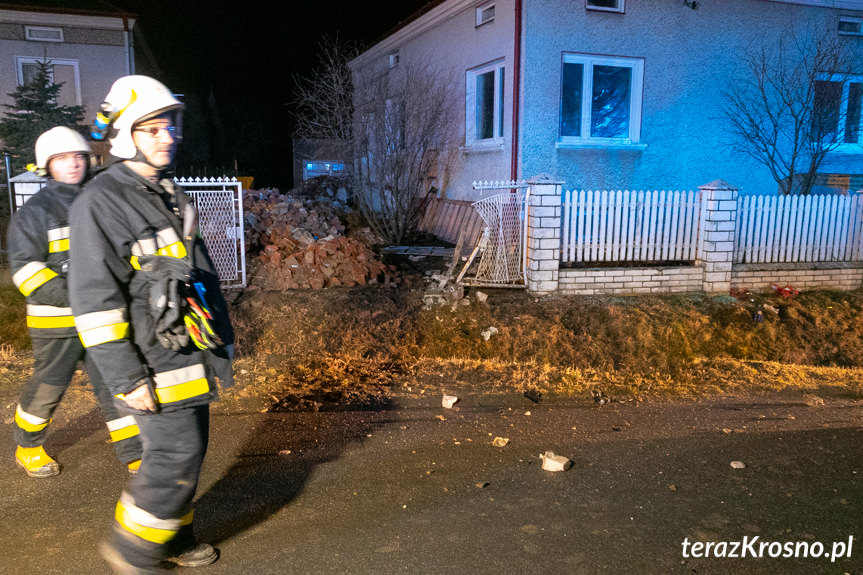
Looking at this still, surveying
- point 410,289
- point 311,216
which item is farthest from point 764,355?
point 311,216

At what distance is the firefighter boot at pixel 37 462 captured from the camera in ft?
12.1

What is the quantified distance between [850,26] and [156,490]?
45.2 ft

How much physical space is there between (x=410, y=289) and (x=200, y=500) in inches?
183

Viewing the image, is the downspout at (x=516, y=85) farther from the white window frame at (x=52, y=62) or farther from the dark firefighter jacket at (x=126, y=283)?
the white window frame at (x=52, y=62)

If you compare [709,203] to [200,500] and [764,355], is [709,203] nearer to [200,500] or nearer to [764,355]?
[764,355]

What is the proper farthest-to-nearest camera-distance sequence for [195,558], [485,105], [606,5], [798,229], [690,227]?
[485,105]
[606,5]
[798,229]
[690,227]
[195,558]

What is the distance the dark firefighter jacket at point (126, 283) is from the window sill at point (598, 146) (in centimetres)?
833

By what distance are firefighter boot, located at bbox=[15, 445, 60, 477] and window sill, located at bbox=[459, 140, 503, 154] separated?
27.5 ft

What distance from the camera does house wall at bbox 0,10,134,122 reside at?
16.5 meters

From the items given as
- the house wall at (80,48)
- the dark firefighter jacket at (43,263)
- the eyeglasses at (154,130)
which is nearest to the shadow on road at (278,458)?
the dark firefighter jacket at (43,263)

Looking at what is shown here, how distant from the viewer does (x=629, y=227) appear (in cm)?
812

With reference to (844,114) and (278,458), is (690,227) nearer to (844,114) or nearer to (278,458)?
(844,114)

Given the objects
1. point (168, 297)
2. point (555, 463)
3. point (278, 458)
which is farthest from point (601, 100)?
point (168, 297)

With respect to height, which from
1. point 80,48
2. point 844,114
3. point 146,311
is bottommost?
point 146,311
